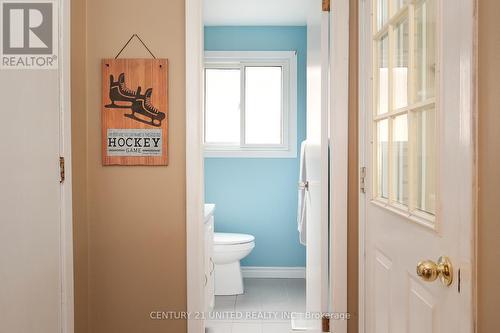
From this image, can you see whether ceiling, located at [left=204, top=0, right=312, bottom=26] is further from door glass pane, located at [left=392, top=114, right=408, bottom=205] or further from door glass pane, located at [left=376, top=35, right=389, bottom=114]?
door glass pane, located at [left=392, top=114, right=408, bottom=205]

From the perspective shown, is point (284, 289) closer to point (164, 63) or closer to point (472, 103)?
point (164, 63)

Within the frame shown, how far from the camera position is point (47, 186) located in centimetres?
183

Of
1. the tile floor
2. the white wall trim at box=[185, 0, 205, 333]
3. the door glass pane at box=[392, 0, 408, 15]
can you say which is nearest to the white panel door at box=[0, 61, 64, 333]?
the white wall trim at box=[185, 0, 205, 333]

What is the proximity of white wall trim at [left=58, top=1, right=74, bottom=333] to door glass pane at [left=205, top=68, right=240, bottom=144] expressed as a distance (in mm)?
2494

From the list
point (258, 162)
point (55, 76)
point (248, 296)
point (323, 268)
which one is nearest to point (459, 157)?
point (323, 268)

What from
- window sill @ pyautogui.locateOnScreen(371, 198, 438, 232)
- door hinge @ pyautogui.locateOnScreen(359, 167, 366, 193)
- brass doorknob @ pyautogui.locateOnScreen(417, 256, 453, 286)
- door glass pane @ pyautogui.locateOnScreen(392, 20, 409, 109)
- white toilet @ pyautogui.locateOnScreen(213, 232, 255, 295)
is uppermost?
door glass pane @ pyautogui.locateOnScreen(392, 20, 409, 109)

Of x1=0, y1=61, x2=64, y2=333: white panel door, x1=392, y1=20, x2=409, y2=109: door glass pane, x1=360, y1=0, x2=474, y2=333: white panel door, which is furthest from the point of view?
x1=0, y1=61, x2=64, y2=333: white panel door

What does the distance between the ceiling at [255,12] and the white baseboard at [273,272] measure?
90.4 inches

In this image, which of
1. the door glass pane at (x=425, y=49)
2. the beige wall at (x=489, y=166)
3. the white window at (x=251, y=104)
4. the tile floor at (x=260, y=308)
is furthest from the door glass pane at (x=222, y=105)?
the beige wall at (x=489, y=166)

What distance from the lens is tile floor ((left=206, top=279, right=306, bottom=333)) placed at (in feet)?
10.2

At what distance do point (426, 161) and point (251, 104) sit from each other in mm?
3221

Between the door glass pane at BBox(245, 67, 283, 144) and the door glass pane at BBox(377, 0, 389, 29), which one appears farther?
the door glass pane at BBox(245, 67, 283, 144)

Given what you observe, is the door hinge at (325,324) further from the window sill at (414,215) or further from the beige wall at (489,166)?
the beige wall at (489,166)

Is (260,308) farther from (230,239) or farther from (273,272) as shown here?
(273,272)
